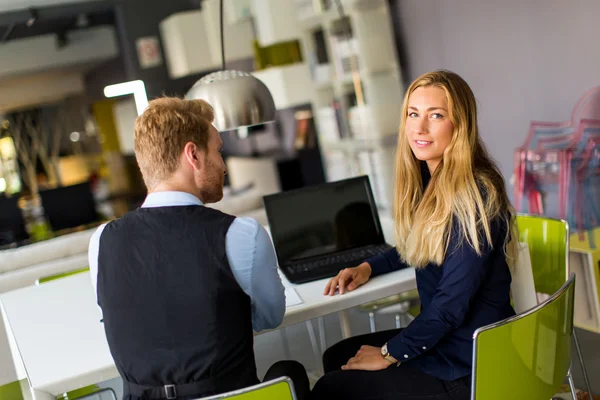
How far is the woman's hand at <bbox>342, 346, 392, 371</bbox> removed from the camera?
1872 millimetres

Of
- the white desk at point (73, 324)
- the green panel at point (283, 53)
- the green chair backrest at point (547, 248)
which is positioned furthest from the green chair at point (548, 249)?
the green panel at point (283, 53)

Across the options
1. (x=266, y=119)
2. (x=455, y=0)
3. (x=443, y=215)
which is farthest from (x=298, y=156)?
(x=443, y=215)

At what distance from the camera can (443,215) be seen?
182cm

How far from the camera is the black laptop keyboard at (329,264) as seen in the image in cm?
228

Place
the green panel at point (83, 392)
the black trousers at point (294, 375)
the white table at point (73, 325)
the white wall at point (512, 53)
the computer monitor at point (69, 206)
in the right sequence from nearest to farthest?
1. the black trousers at point (294, 375)
2. the white table at point (73, 325)
3. the green panel at point (83, 392)
4. the white wall at point (512, 53)
5. the computer monitor at point (69, 206)

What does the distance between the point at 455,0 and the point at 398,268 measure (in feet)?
10.2

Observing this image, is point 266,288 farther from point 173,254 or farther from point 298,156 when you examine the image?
point 298,156

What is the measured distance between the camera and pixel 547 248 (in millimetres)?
2512

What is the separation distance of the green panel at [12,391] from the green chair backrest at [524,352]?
2.24 m

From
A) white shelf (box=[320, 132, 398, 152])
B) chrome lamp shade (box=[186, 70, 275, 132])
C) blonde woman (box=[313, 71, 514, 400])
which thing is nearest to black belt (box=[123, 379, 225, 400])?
blonde woman (box=[313, 71, 514, 400])

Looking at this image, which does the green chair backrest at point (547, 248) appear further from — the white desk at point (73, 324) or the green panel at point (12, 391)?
the green panel at point (12, 391)

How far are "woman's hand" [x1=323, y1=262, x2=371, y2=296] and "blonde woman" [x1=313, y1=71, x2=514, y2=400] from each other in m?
0.21

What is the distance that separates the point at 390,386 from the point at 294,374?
0.87 ft

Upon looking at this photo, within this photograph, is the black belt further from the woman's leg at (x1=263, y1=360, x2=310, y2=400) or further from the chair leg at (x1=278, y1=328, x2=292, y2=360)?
the chair leg at (x1=278, y1=328, x2=292, y2=360)
